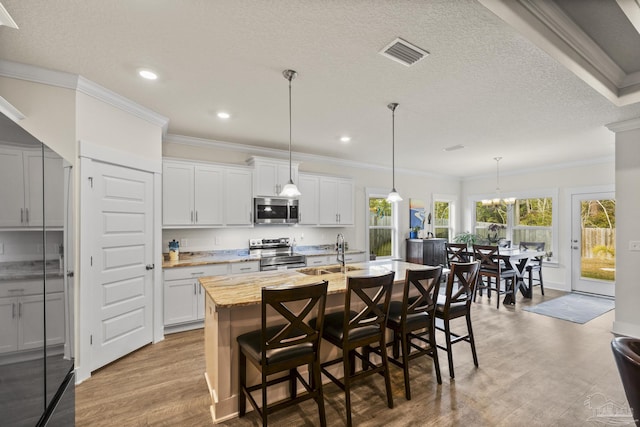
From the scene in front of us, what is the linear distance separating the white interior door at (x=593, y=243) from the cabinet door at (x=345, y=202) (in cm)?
466

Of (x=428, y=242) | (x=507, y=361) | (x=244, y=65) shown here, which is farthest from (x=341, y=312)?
(x=428, y=242)

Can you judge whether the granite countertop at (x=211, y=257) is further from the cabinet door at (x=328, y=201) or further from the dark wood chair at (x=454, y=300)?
the dark wood chair at (x=454, y=300)

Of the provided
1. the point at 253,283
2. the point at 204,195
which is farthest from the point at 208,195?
the point at 253,283

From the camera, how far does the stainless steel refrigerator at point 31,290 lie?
1.13 m

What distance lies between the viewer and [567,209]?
20.3ft

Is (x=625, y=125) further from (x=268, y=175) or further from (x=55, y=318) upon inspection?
(x=55, y=318)

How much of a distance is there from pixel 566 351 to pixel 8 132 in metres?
4.88

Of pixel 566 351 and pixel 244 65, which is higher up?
pixel 244 65

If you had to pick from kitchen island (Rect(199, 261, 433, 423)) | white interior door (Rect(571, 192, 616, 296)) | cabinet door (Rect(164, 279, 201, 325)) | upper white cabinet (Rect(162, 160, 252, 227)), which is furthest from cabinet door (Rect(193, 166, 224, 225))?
white interior door (Rect(571, 192, 616, 296))

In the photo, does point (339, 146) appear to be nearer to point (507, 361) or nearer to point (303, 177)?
point (303, 177)

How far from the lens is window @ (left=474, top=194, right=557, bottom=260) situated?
257 inches

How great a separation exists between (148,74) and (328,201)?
3494 millimetres

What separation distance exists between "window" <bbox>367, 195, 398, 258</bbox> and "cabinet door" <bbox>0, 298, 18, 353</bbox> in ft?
18.5

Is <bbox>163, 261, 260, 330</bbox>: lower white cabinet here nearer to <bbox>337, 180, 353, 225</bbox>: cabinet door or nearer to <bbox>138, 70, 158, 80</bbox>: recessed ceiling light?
<bbox>138, 70, 158, 80</bbox>: recessed ceiling light
